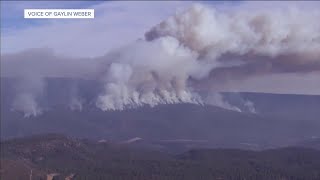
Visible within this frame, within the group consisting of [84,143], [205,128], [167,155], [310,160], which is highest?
[205,128]

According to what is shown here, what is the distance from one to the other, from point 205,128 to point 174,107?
20671 millimetres

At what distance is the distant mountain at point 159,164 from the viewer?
1946 inches

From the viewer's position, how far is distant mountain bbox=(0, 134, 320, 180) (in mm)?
49438

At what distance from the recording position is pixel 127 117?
102 m

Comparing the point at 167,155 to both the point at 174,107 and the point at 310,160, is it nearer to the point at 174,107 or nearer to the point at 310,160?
the point at 310,160

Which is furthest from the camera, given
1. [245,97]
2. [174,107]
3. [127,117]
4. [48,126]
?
[174,107]

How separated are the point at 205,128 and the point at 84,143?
80.5ft

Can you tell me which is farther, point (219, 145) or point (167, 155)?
point (219, 145)

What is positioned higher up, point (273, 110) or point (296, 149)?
point (273, 110)

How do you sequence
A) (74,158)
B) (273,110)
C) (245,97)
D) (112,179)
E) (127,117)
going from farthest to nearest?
1. (127,117)
2. (245,97)
3. (273,110)
4. (74,158)
5. (112,179)

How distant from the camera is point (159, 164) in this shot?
54812 mm

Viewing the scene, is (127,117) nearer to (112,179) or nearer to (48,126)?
(48,126)

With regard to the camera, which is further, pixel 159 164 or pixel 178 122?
pixel 178 122

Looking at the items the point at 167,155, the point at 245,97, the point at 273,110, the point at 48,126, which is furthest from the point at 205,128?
the point at 167,155
